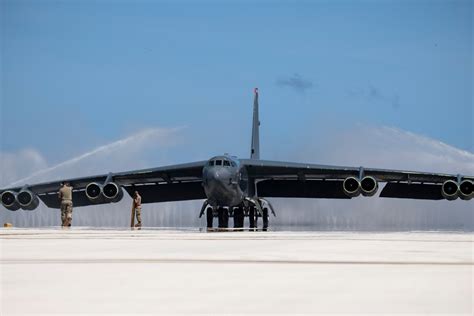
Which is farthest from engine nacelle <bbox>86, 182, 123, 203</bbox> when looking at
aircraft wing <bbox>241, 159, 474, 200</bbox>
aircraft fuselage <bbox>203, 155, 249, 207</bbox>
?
aircraft wing <bbox>241, 159, 474, 200</bbox>

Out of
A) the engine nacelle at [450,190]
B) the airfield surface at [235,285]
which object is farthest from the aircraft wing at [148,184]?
the airfield surface at [235,285]

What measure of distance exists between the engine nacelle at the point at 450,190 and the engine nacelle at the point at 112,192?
14.4 meters

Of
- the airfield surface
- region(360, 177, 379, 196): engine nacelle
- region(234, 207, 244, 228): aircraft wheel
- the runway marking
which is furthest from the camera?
region(234, 207, 244, 228): aircraft wheel

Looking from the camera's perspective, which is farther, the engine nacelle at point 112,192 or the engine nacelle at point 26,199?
the engine nacelle at point 26,199

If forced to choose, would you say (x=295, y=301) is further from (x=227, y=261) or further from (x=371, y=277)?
(x=227, y=261)

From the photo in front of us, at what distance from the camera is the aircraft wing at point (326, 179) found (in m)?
38.8

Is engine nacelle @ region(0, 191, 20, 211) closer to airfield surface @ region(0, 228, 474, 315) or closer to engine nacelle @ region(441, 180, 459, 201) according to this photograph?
engine nacelle @ region(441, 180, 459, 201)

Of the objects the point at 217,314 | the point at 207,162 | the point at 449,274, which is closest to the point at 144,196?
the point at 207,162

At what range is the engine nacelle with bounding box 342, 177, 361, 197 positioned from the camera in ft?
118

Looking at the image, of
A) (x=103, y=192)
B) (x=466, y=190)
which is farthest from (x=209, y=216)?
(x=466, y=190)

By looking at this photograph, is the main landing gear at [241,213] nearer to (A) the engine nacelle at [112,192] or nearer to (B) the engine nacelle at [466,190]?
(A) the engine nacelle at [112,192]

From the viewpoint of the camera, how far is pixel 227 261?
1062 centimetres

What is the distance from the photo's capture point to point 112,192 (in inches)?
1487

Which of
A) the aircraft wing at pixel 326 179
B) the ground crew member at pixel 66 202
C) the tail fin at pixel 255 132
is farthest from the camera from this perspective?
the tail fin at pixel 255 132
